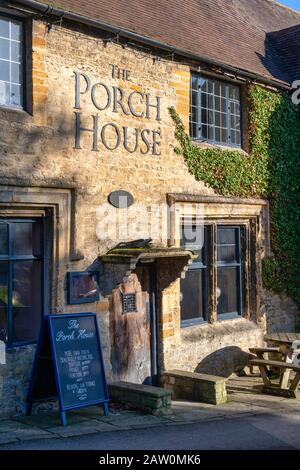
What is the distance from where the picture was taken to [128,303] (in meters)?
9.67

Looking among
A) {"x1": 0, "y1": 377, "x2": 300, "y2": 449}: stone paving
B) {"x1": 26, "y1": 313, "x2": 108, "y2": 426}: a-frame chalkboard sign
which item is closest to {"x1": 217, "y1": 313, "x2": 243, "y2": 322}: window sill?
{"x1": 0, "y1": 377, "x2": 300, "y2": 449}: stone paving

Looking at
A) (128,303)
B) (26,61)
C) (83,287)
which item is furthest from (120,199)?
(26,61)

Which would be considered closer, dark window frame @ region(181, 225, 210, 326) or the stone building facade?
the stone building facade

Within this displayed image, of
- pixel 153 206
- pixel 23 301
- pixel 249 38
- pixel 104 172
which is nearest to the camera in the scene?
pixel 23 301

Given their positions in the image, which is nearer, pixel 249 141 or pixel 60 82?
pixel 60 82

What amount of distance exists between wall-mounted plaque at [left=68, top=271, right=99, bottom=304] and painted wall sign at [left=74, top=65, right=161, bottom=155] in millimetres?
1831

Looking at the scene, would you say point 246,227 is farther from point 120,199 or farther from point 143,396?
point 143,396

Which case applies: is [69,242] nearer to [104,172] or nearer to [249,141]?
[104,172]

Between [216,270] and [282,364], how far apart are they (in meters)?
2.28

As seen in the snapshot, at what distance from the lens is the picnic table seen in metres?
9.91

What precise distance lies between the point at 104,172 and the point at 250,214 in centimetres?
386

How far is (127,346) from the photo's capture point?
31.6 ft

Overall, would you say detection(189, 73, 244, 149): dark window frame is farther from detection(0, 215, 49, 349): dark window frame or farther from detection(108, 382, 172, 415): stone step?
detection(108, 382, 172, 415): stone step

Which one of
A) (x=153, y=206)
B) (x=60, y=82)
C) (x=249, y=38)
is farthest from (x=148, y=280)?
(x=249, y=38)
